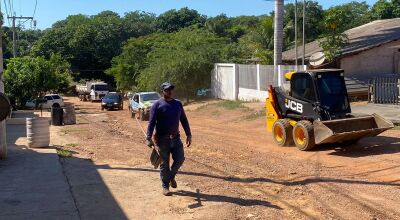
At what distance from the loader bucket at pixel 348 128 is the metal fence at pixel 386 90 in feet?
28.3

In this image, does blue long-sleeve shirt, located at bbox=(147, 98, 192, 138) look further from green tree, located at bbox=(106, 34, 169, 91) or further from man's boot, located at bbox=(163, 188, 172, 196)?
green tree, located at bbox=(106, 34, 169, 91)

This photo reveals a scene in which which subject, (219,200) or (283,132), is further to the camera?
(283,132)

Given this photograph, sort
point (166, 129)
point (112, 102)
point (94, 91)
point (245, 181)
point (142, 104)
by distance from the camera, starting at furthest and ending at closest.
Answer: point (94, 91) → point (112, 102) → point (142, 104) → point (245, 181) → point (166, 129)

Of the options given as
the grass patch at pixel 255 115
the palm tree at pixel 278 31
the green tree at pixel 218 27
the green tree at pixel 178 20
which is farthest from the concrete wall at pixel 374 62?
the green tree at pixel 178 20

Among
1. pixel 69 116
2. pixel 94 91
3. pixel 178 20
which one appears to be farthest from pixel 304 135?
pixel 178 20

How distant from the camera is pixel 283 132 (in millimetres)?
14570

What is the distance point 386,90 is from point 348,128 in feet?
31.5

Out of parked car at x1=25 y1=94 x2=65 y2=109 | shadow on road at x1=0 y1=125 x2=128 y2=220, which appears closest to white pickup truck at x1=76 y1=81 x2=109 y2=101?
parked car at x1=25 y1=94 x2=65 y2=109

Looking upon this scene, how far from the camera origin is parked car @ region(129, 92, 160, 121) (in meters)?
27.7

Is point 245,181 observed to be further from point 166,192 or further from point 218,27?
point 218,27

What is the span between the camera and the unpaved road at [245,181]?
298 inches

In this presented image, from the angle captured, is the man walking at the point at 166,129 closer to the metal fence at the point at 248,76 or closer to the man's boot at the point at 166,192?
the man's boot at the point at 166,192

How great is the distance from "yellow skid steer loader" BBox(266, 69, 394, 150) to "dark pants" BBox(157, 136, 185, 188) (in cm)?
527

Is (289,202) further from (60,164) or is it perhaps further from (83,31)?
(83,31)
